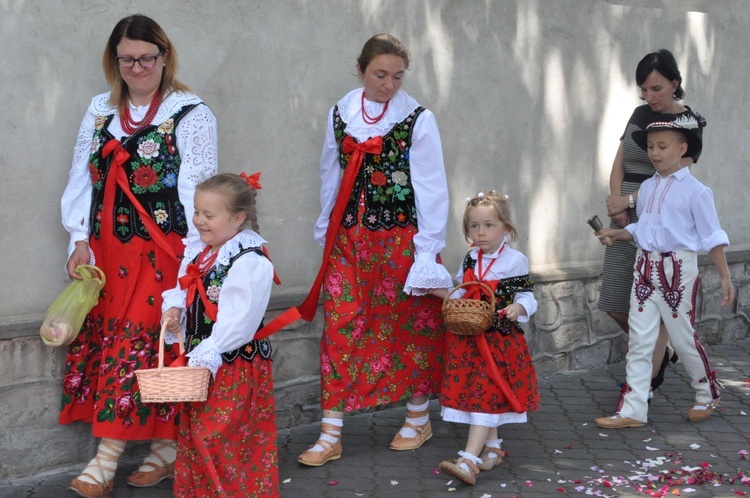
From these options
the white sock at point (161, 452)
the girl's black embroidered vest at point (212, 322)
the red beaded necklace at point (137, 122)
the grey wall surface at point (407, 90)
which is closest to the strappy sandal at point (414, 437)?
the grey wall surface at point (407, 90)

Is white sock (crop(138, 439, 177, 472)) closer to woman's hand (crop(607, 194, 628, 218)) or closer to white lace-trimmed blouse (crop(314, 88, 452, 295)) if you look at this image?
white lace-trimmed blouse (crop(314, 88, 452, 295))

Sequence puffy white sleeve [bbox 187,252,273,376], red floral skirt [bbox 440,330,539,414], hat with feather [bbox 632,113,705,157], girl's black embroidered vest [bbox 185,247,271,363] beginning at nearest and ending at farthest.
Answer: puffy white sleeve [bbox 187,252,273,376], girl's black embroidered vest [bbox 185,247,271,363], red floral skirt [bbox 440,330,539,414], hat with feather [bbox 632,113,705,157]

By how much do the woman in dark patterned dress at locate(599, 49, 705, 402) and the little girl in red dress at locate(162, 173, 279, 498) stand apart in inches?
109

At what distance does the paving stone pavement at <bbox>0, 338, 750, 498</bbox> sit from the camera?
17.5 ft

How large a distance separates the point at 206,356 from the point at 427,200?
5.48 feet

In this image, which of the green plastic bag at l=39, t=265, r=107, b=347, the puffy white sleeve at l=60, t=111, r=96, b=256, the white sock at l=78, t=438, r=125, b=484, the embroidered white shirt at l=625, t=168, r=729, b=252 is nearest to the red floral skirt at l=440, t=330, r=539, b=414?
the embroidered white shirt at l=625, t=168, r=729, b=252

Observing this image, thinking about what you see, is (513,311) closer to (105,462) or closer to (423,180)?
→ (423,180)

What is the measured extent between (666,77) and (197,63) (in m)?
2.65

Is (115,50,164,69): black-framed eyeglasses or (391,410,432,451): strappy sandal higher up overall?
(115,50,164,69): black-framed eyeglasses

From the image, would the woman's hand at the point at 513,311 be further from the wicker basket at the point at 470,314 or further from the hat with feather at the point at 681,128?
the hat with feather at the point at 681,128

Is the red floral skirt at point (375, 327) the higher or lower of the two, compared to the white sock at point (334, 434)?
higher

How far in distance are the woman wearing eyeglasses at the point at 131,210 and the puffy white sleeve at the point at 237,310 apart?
2.31ft

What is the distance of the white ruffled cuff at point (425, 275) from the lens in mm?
5664

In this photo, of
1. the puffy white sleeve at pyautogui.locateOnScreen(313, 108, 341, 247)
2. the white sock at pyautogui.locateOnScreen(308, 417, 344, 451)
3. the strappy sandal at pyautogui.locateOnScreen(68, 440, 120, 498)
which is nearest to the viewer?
the strappy sandal at pyautogui.locateOnScreen(68, 440, 120, 498)
